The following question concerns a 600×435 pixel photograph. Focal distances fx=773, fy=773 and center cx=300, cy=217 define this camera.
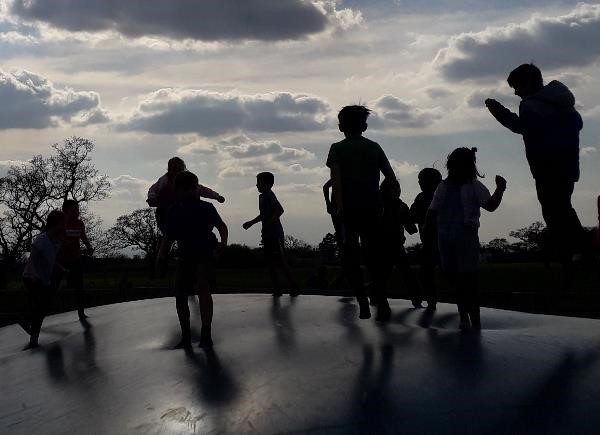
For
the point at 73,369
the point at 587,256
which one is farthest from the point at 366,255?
the point at 73,369

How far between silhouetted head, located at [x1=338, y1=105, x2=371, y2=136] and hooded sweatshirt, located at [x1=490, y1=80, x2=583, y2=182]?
68.2 inches

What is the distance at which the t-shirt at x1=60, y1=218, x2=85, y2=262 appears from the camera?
425 inches

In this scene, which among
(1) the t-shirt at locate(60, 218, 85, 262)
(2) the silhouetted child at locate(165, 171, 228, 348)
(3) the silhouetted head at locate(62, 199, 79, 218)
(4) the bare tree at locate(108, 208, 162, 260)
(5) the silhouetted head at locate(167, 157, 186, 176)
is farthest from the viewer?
(4) the bare tree at locate(108, 208, 162, 260)

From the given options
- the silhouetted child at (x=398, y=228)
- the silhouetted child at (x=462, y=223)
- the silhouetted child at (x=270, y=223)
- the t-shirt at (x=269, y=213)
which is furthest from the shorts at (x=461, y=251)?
the t-shirt at (x=269, y=213)

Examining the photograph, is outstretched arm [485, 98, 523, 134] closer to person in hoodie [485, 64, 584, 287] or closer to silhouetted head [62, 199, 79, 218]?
person in hoodie [485, 64, 584, 287]

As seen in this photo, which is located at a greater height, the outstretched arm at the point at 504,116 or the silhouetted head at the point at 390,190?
the outstretched arm at the point at 504,116

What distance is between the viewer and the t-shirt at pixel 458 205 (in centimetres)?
613

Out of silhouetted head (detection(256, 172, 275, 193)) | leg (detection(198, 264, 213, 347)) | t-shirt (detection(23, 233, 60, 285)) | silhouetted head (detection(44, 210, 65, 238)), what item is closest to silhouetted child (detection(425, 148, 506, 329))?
leg (detection(198, 264, 213, 347))

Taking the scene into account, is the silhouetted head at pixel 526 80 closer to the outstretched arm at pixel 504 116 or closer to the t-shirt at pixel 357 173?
the outstretched arm at pixel 504 116

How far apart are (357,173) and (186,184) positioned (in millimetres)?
1477

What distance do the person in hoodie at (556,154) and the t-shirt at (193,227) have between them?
2.61m

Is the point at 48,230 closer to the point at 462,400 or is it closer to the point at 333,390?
the point at 333,390

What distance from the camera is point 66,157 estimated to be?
2260 inches

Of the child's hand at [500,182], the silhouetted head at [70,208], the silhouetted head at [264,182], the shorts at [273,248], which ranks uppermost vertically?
the silhouetted head at [264,182]
